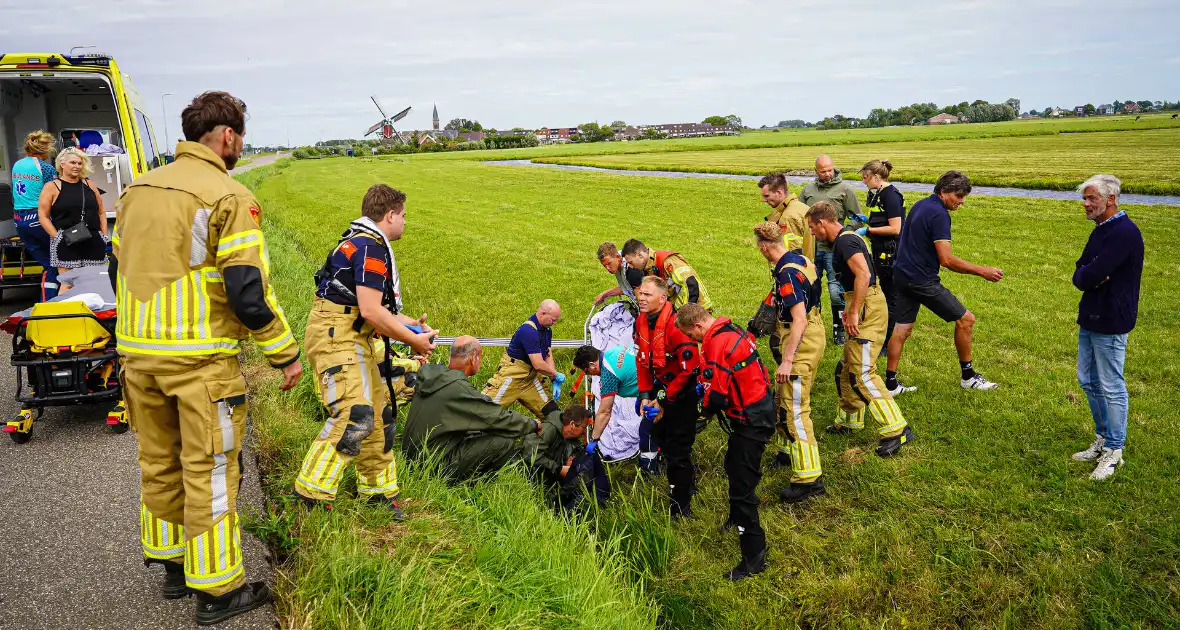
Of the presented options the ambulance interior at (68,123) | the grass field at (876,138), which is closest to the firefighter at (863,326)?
the ambulance interior at (68,123)

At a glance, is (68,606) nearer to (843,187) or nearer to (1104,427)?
(1104,427)

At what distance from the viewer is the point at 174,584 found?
3.92 m

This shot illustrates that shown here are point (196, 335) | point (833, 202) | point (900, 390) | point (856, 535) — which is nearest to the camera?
point (196, 335)

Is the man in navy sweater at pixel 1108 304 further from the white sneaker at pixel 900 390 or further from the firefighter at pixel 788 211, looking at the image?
the firefighter at pixel 788 211

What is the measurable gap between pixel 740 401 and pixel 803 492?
154 cm

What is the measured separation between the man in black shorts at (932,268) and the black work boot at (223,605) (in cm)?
659

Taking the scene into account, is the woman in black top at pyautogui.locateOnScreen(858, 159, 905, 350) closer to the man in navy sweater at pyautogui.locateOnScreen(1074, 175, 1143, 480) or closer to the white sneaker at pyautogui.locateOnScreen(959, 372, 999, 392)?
the white sneaker at pyautogui.locateOnScreen(959, 372, 999, 392)

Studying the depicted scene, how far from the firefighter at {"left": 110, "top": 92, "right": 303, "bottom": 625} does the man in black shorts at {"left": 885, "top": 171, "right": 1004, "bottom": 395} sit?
6220mm

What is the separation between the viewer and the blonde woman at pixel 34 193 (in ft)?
29.9

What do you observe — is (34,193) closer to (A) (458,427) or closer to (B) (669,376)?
(A) (458,427)

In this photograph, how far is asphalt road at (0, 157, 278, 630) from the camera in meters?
3.73

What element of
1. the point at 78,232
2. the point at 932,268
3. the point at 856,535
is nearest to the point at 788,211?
the point at 932,268

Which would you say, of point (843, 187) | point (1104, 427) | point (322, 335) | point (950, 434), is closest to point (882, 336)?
point (950, 434)

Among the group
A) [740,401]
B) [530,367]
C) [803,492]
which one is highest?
[740,401]
